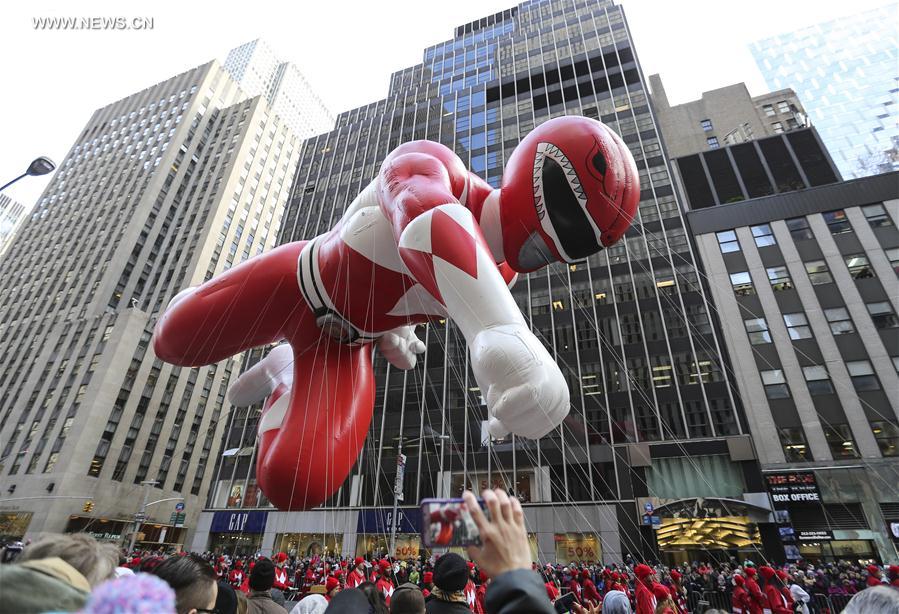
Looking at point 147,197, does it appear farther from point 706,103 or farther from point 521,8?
point 706,103

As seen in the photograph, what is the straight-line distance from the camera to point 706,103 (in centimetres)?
3791

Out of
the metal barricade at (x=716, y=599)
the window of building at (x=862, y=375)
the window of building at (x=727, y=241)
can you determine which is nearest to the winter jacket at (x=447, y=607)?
the metal barricade at (x=716, y=599)

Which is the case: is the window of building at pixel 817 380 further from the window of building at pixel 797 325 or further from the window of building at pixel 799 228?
the window of building at pixel 799 228

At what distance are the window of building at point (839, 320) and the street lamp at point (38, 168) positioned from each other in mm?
27276

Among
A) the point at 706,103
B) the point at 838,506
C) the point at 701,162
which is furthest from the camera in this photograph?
the point at 706,103

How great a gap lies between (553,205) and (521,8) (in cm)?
5286

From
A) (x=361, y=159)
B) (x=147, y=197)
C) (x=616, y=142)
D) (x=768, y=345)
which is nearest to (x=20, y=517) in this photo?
(x=147, y=197)

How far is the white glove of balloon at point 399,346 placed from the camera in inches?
200

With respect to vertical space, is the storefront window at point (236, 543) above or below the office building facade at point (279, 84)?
below

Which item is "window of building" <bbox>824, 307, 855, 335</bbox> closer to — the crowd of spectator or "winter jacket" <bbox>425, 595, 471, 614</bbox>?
the crowd of spectator

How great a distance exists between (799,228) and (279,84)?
133 m

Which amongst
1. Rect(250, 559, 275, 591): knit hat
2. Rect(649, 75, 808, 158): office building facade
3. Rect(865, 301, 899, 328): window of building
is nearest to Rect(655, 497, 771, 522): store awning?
Rect(865, 301, 899, 328): window of building

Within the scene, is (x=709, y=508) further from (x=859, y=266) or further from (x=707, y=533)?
(x=859, y=266)

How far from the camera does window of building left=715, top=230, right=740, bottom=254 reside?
24.3m
